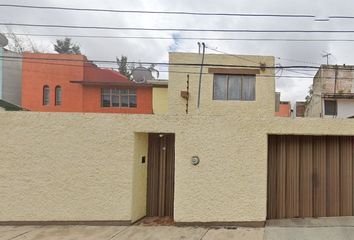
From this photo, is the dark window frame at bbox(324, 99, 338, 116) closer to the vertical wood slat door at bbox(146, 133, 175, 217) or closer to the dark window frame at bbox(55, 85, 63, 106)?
the vertical wood slat door at bbox(146, 133, 175, 217)

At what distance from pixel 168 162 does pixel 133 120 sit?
1.36 metres

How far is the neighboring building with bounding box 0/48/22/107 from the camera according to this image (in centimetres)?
2194

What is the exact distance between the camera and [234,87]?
15.8m

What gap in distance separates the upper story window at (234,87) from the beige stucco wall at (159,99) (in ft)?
13.8

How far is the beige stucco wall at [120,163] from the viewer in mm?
6742

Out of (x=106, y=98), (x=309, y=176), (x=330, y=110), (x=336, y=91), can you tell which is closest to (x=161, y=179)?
(x=309, y=176)

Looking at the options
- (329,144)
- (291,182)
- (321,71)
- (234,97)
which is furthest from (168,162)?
(321,71)

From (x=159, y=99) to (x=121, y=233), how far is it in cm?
1357

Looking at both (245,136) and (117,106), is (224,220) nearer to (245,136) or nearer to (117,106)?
(245,136)

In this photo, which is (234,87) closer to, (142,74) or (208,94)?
(208,94)

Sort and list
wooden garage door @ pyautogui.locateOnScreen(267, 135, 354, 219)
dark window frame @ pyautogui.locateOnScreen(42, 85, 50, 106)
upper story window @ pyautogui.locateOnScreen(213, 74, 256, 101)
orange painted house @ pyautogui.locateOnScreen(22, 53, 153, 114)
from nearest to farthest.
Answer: wooden garage door @ pyautogui.locateOnScreen(267, 135, 354, 219) < upper story window @ pyautogui.locateOnScreen(213, 74, 256, 101) < orange painted house @ pyautogui.locateOnScreen(22, 53, 153, 114) < dark window frame @ pyautogui.locateOnScreen(42, 85, 50, 106)

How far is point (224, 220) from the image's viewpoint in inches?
263

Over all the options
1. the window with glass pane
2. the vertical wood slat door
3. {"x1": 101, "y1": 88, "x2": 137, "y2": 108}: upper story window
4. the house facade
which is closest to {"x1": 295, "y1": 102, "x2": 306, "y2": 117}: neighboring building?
{"x1": 101, "y1": 88, "x2": 137, "y2": 108}: upper story window

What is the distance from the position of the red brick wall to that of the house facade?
1544 centimetres
